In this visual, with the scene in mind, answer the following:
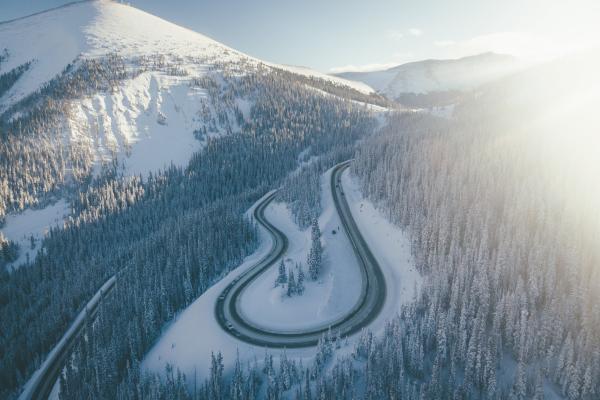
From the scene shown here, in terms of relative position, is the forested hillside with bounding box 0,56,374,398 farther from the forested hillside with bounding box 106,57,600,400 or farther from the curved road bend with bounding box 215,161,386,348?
the forested hillside with bounding box 106,57,600,400

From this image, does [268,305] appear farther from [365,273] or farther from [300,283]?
[365,273]

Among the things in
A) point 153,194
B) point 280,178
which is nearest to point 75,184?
point 153,194

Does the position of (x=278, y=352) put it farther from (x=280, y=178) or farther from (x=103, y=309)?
(x=280, y=178)

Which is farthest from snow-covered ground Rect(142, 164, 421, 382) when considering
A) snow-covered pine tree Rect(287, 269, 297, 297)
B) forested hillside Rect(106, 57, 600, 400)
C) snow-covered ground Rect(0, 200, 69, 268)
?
snow-covered ground Rect(0, 200, 69, 268)

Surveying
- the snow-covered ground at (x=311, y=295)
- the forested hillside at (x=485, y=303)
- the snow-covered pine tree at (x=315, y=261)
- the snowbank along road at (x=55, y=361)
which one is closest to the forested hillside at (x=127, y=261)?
the snowbank along road at (x=55, y=361)

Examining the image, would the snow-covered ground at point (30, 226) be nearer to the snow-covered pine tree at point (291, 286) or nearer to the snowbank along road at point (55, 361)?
the snowbank along road at point (55, 361)
